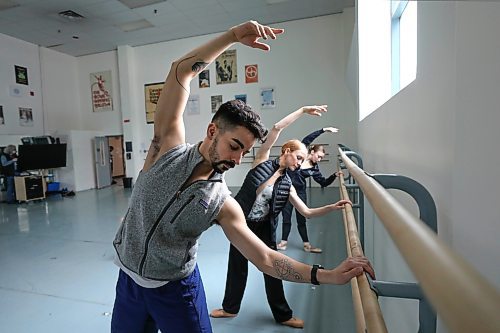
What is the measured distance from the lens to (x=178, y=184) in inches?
42.7

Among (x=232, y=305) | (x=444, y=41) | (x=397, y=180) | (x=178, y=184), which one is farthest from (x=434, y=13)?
(x=232, y=305)

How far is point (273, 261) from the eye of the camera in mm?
1067

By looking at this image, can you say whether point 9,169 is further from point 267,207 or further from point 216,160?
point 216,160

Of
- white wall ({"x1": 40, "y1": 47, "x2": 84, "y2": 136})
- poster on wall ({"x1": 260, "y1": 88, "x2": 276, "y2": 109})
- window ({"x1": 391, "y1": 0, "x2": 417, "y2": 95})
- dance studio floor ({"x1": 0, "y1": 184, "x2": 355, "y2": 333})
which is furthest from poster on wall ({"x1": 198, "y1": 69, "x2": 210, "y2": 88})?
window ({"x1": 391, "y1": 0, "x2": 417, "y2": 95})

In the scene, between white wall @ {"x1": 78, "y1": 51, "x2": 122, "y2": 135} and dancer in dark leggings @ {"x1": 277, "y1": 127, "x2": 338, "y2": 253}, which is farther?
white wall @ {"x1": 78, "y1": 51, "x2": 122, "y2": 135}

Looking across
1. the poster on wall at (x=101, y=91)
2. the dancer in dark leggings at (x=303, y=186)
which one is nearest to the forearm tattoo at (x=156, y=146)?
the dancer in dark leggings at (x=303, y=186)

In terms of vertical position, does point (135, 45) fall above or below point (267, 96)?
above

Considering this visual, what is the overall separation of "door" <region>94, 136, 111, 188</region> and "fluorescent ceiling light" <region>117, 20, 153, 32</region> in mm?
3754

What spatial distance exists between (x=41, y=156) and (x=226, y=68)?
585cm

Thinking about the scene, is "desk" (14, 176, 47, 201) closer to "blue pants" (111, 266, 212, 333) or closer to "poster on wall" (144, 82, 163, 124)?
"poster on wall" (144, 82, 163, 124)

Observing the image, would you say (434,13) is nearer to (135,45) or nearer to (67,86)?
(135,45)

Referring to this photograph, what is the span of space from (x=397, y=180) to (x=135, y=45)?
10.9 metres

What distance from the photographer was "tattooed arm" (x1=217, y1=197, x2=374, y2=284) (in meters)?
0.87

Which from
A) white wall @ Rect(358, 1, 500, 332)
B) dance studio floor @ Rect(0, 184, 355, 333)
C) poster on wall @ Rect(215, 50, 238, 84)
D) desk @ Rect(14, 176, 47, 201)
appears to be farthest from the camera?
poster on wall @ Rect(215, 50, 238, 84)
